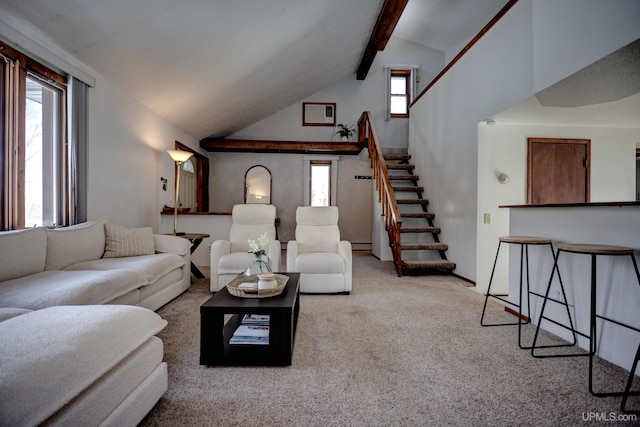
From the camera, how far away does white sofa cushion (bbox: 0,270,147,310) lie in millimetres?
1701

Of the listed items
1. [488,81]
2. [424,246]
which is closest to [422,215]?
[424,246]

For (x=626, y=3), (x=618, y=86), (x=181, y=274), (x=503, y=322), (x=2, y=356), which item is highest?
(x=626, y=3)

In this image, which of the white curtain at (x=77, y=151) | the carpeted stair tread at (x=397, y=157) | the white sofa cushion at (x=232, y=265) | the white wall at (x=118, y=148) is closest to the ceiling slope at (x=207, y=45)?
the white wall at (x=118, y=148)

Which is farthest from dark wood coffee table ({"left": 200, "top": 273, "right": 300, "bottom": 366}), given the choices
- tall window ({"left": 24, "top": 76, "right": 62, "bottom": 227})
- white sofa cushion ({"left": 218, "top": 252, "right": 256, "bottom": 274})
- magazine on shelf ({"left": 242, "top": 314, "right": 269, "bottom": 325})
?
tall window ({"left": 24, "top": 76, "right": 62, "bottom": 227})

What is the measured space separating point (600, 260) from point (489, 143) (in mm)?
2019

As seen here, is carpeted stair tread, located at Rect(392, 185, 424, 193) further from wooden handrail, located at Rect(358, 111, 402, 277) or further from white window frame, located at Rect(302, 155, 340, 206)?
white window frame, located at Rect(302, 155, 340, 206)

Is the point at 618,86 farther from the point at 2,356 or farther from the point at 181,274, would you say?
the point at 181,274

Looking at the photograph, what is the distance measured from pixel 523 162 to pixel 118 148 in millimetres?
4949

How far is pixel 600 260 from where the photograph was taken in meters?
2.06

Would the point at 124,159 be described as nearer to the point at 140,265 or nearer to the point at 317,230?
the point at 140,265

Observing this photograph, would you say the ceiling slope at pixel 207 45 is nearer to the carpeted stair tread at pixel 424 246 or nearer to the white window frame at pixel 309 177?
the white window frame at pixel 309 177

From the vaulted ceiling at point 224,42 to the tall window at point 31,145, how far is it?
1.39 ft

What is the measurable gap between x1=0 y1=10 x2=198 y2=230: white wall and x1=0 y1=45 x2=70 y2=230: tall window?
212 mm

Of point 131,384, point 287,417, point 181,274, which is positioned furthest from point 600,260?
point 181,274
